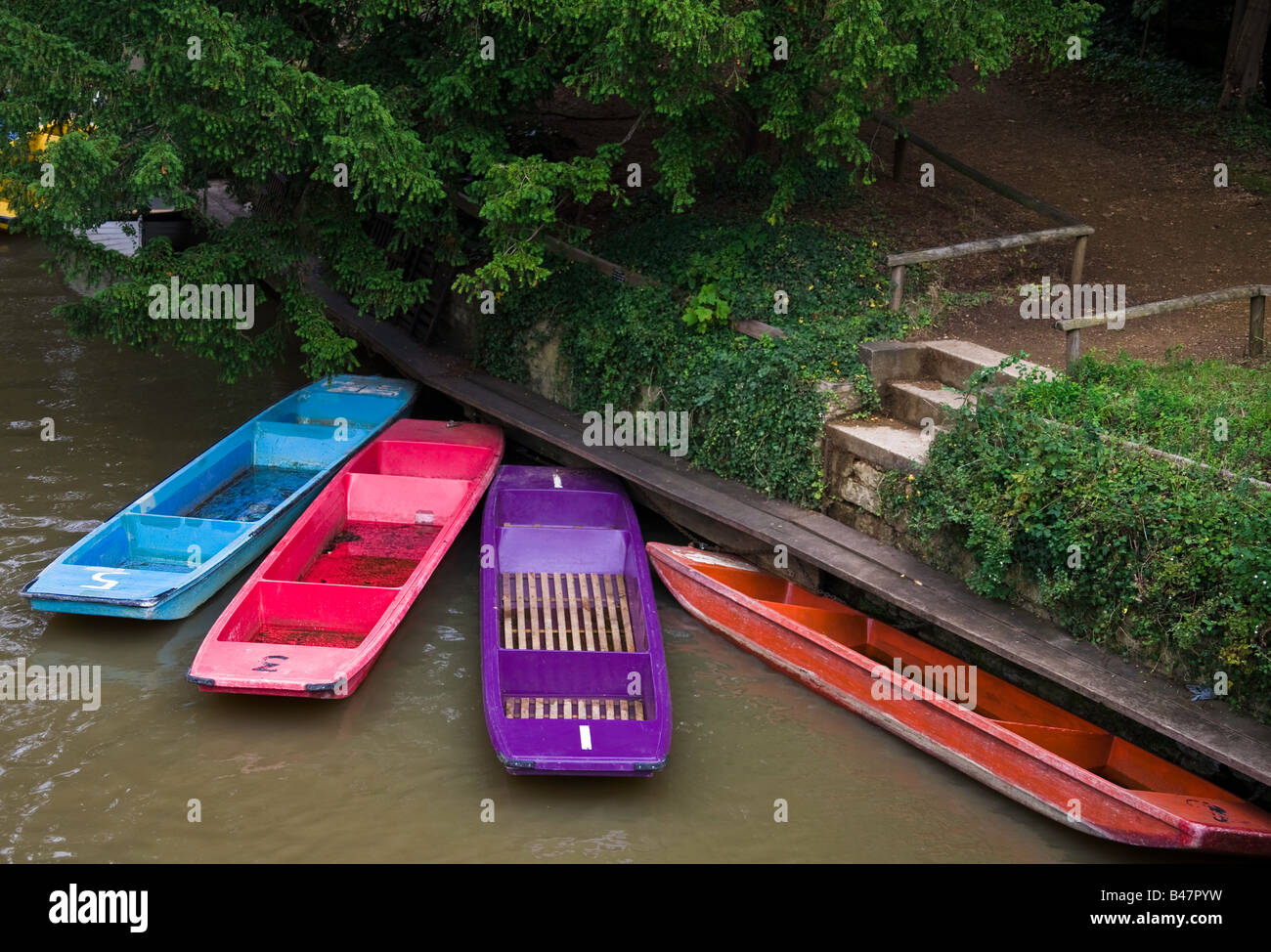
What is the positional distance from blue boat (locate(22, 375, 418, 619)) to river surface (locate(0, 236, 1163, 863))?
460 millimetres

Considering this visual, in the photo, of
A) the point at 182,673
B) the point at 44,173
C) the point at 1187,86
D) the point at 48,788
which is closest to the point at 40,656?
the point at 182,673

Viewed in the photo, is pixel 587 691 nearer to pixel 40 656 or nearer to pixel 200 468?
pixel 40 656

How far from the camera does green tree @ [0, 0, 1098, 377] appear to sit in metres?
9.74

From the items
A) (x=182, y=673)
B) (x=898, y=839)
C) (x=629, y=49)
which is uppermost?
(x=629, y=49)

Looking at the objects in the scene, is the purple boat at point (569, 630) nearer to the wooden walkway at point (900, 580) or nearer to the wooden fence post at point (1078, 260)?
the wooden walkway at point (900, 580)

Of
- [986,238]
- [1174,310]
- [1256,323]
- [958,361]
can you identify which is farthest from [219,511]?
[1256,323]

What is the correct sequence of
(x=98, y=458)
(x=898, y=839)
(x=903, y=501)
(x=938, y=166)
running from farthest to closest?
1. (x=938, y=166)
2. (x=98, y=458)
3. (x=903, y=501)
4. (x=898, y=839)

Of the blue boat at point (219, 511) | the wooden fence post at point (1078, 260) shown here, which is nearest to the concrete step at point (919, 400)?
the wooden fence post at point (1078, 260)

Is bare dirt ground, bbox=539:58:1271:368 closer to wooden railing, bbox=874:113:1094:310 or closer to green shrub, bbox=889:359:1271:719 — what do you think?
wooden railing, bbox=874:113:1094:310

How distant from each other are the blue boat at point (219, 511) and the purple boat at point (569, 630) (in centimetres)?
204

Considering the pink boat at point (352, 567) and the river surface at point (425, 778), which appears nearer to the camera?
the river surface at point (425, 778)

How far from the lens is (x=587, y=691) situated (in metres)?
8.62

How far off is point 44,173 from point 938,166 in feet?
35.2

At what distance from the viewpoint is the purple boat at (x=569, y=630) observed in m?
7.68
